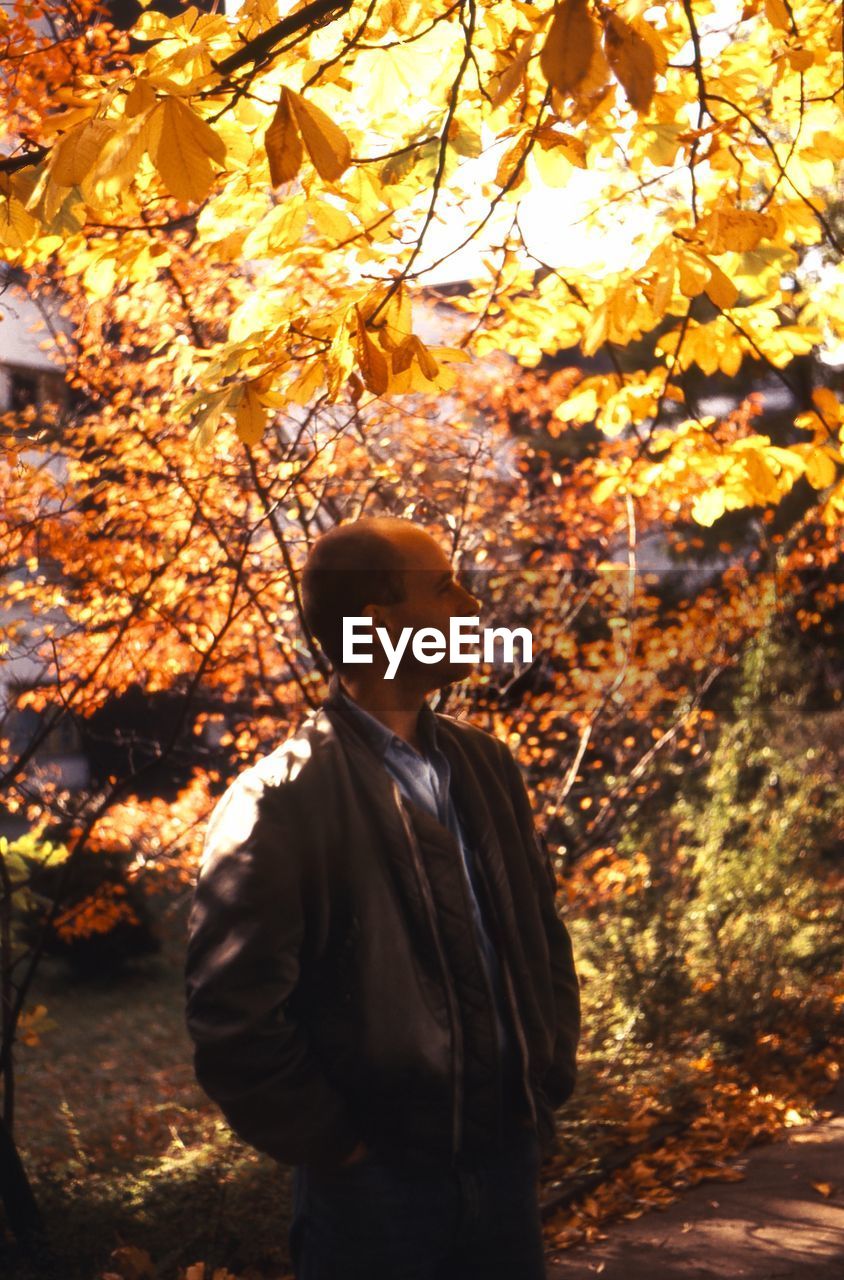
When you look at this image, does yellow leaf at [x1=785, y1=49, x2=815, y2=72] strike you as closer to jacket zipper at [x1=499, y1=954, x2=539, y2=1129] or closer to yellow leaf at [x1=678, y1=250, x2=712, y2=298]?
yellow leaf at [x1=678, y1=250, x2=712, y2=298]

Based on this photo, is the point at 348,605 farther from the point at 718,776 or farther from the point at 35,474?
the point at 718,776

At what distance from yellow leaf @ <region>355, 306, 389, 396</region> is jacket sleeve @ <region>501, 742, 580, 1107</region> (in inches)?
38.2

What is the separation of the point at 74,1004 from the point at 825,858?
276 inches

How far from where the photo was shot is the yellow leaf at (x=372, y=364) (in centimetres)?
311

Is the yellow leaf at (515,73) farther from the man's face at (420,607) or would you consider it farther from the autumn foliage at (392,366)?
the man's face at (420,607)

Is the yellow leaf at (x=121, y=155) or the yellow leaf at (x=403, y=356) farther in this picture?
the yellow leaf at (x=403, y=356)

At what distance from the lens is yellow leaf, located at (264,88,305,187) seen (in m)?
2.46

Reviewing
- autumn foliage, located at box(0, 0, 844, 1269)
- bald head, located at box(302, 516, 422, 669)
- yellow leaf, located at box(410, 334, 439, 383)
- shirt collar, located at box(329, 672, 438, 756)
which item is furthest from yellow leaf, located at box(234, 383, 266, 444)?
shirt collar, located at box(329, 672, 438, 756)

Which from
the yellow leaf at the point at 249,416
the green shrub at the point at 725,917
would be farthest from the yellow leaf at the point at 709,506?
the green shrub at the point at 725,917

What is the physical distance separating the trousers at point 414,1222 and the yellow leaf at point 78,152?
6.25ft

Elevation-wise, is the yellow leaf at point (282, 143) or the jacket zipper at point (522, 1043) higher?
the yellow leaf at point (282, 143)

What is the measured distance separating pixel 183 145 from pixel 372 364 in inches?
32.4

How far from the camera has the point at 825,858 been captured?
11.0 metres

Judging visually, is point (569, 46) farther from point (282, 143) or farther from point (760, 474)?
point (760, 474)
